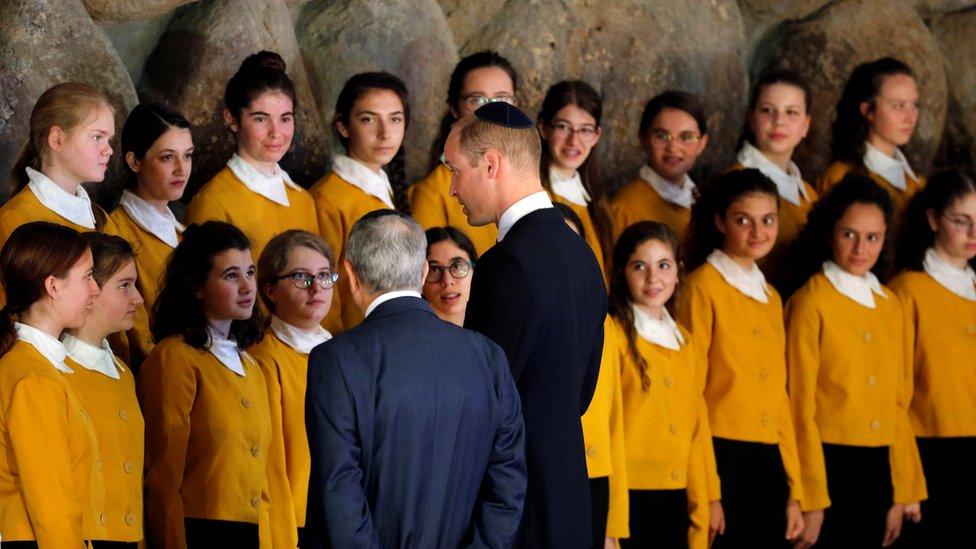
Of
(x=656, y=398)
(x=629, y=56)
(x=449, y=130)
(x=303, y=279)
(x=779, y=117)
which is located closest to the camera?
(x=303, y=279)

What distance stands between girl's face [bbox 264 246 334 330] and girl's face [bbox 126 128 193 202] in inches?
14.2

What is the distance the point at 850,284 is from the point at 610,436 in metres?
1.10

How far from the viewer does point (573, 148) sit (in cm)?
460

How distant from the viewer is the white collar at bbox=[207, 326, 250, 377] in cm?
Result: 363

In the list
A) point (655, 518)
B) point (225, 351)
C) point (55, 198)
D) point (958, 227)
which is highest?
point (958, 227)

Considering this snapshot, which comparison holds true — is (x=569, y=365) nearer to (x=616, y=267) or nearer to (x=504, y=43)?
(x=616, y=267)

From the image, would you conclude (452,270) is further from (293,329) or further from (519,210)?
(519,210)

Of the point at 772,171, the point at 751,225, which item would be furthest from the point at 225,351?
the point at 772,171

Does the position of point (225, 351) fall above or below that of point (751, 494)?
above

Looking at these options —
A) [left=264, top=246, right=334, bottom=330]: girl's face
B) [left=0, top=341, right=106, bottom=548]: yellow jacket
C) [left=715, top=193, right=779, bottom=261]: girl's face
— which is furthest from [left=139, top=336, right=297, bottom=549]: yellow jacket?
[left=715, top=193, right=779, bottom=261]: girl's face

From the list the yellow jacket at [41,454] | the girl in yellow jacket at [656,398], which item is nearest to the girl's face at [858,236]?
the girl in yellow jacket at [656,398]

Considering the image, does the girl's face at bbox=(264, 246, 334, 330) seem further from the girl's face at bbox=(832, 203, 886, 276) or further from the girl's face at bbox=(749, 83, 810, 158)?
the girl's face at bbox=(749, 83, 810, 158)

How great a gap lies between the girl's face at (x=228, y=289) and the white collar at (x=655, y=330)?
3.69 ft

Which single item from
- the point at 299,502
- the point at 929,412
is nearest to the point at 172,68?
the point at 299,502
